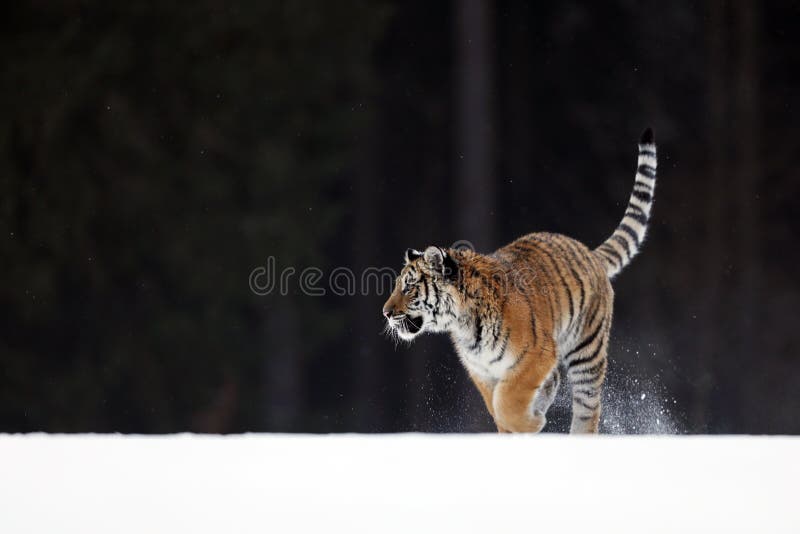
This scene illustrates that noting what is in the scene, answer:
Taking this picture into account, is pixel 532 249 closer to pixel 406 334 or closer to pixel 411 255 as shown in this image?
pixel 411 255

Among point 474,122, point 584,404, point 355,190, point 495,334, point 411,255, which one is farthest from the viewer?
point 355,190

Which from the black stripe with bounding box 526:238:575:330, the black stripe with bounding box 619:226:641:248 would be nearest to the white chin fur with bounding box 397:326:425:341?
the black stripe with bounding box 526:238:575:330

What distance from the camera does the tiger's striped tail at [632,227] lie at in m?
4.00

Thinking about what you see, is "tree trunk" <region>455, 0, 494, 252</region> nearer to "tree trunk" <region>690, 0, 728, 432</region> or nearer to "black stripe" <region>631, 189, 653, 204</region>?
"black stripe" <region>631, 189, 653, 204</region>

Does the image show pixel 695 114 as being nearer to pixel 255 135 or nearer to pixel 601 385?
pixel 601 385

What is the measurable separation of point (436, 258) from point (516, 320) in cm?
36

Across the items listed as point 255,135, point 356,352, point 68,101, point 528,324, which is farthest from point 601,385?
point 68,101

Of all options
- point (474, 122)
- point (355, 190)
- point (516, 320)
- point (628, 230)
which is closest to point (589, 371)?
point (516, 320)

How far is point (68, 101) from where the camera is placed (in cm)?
667

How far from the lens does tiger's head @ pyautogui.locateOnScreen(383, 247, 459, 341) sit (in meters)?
3.41

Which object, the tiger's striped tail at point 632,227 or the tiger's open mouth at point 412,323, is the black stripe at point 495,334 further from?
the tiger's striped tail at point 632,227

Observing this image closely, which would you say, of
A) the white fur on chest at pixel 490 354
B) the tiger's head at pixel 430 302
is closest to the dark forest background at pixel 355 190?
the white fur on chest at pixel 490 354

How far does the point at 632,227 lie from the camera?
4043mm
